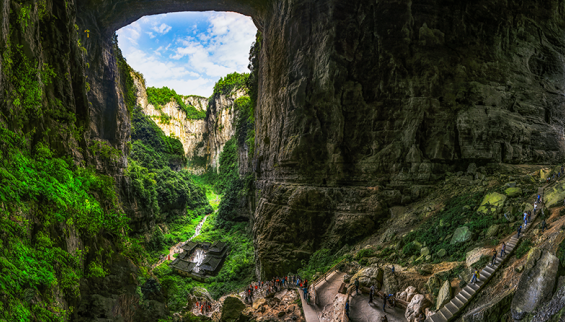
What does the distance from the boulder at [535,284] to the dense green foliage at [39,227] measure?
9322 mm

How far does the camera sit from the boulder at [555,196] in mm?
8172

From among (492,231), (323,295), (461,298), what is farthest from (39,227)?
(492,231)

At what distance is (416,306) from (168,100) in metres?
82.7

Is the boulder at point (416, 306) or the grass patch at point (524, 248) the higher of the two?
the grass patch at point (524, 248)

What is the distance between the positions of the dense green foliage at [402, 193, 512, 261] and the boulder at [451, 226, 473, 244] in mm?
172

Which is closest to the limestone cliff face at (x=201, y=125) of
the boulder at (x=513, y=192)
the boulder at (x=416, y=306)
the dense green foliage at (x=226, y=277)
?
the dense green foliage at (x=226, y=277)

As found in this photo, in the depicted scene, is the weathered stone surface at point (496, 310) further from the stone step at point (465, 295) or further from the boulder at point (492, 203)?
the boulder at point (492, 203)

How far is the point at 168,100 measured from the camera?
74938 mm

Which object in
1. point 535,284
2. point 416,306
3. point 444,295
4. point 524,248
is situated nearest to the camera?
point 535,284

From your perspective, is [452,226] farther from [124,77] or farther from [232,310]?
[124,77]

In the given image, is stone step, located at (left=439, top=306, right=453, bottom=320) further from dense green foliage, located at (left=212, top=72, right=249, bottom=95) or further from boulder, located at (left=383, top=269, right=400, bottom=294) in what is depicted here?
dense green foliage, located at (left=212, top=72, right=249, bottom=95)

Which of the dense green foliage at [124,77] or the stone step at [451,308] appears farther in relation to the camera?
the dense green foliage at [124,77]

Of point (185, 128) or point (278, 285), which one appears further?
point (185, 128)

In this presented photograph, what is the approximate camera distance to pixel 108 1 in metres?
17.1
